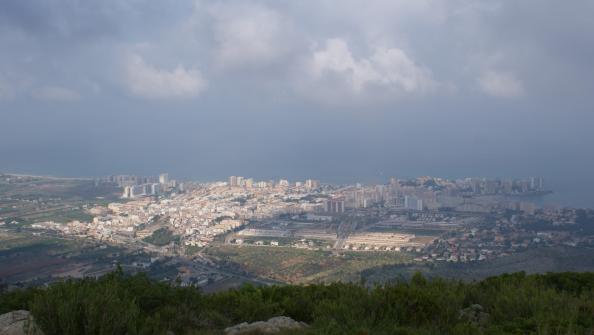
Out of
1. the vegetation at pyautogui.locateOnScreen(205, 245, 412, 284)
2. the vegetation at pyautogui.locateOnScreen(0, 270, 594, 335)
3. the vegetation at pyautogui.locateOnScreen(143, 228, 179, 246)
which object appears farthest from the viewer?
the vegetation at pyautogui.locateOnScreen(143, 228, 179, 246)

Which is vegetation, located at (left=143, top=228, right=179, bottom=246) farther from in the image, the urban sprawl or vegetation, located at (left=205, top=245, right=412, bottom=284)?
vegetation, located at (left=205, top=245, right=412, bottom=284)

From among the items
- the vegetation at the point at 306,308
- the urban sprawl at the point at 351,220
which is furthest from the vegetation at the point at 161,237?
the vegetation at the point at 306,308

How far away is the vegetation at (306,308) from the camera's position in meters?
3.17

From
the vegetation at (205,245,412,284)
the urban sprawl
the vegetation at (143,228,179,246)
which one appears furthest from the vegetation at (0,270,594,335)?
the vegetation at (143,228,179,246)

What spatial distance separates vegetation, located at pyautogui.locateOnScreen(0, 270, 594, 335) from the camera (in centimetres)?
317

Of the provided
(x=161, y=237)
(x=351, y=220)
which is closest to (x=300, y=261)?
(x=161, y=237)

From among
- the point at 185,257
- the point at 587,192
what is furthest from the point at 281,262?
the point at 587,192

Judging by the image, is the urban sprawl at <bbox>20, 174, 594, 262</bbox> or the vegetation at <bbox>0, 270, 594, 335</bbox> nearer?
the vegetation at <bbox>0, 270, 594, 335</bbox>

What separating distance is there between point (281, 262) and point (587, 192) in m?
27.7

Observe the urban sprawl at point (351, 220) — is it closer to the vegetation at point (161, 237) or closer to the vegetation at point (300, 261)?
the vegetation at point (161, 237)

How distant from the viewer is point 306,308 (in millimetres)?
4887

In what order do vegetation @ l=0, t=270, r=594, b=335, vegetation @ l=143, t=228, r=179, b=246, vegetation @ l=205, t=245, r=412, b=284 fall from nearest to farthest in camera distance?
vegetation @ l=0, t=270, r=594, b=335, vegetation @ l=205, t=245, r=412, b=284, vegetation @ l=143, t=228, r=179, b=246

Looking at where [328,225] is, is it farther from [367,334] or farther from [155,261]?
[367,334]

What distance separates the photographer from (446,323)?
12.6ft
